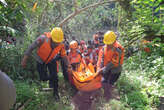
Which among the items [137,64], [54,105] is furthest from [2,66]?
[137,64]

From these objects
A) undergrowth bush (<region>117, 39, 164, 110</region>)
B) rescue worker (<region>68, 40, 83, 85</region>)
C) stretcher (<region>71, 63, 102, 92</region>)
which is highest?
rescue worker (<region>68, 40, 83, 85</region>)

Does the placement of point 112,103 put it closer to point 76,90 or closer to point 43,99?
point 76,90

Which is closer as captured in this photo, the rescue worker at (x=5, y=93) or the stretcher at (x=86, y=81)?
the rescue worker at (x=5, y=93)

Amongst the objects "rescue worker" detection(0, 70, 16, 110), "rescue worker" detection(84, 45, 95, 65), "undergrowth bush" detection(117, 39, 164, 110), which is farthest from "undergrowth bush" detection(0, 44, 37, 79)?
"rescue worker" detection(0, 70, 16, 110)

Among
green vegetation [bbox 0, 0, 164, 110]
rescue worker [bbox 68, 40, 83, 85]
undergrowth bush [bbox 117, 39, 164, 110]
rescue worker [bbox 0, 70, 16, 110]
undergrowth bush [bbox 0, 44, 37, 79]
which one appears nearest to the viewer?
rescue worker [bbox 0, 70, 16, 110]

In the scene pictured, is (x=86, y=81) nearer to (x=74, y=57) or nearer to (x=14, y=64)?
(x=74, y=57)

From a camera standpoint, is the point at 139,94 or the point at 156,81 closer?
the point at 139,94

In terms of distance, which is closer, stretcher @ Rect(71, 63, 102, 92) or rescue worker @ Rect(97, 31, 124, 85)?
stretcher @ Rect(71, 63, 102, 92)

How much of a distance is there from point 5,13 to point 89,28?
36.0 feet

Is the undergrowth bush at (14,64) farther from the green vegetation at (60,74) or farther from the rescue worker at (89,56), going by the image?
the rescue worker at (89,56)

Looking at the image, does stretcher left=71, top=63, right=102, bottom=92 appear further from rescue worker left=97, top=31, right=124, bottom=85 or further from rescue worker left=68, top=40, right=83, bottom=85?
rescue worker left=68, top=40, right=83, bottom=85

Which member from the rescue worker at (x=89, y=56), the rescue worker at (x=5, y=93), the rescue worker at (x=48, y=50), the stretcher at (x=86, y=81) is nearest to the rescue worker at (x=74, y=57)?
the stretcher at (x=86, y=81)

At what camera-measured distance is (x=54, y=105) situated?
361 centimetres

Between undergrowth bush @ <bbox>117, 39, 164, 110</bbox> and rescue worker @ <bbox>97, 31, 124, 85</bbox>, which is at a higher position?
rescue worker @ <bbox>97, 31, 124, 85</bbox>
